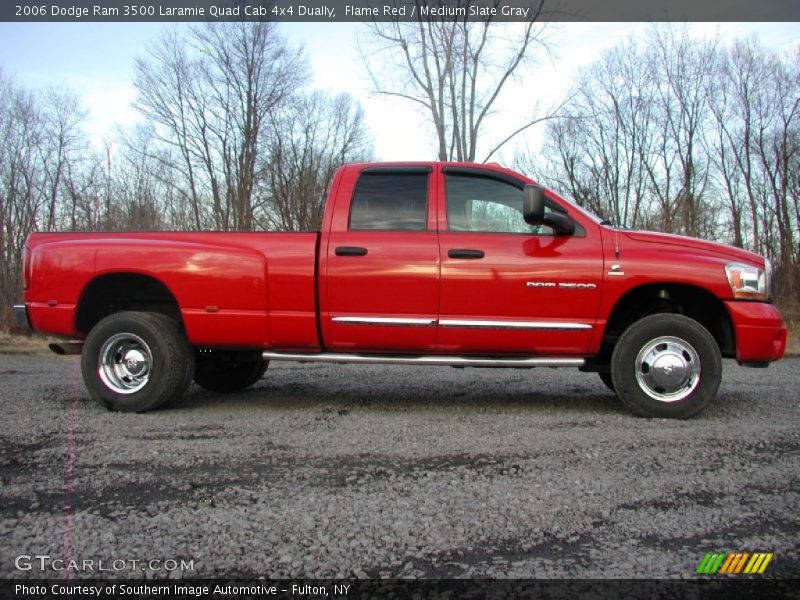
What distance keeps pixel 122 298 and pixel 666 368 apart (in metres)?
4.44

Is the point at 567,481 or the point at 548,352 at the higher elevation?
the point at 548,352

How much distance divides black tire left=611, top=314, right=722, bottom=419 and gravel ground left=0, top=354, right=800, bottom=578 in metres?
0.16

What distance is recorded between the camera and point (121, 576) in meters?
1.97

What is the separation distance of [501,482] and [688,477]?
941 mm

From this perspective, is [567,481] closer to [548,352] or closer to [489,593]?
[489,593]

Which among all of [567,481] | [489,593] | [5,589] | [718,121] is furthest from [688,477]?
[718,121]

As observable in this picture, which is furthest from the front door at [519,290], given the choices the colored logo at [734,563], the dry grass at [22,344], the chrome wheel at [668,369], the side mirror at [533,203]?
the dry grass at [22,344]

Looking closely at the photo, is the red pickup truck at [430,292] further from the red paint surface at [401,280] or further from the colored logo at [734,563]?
the colored logo at [734,563]

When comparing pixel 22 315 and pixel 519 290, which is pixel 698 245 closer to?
pixel 519 290

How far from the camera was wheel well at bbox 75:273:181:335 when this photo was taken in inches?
196

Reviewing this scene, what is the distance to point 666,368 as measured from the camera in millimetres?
4391

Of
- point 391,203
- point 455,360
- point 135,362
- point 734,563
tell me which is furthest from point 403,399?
point 734,563
